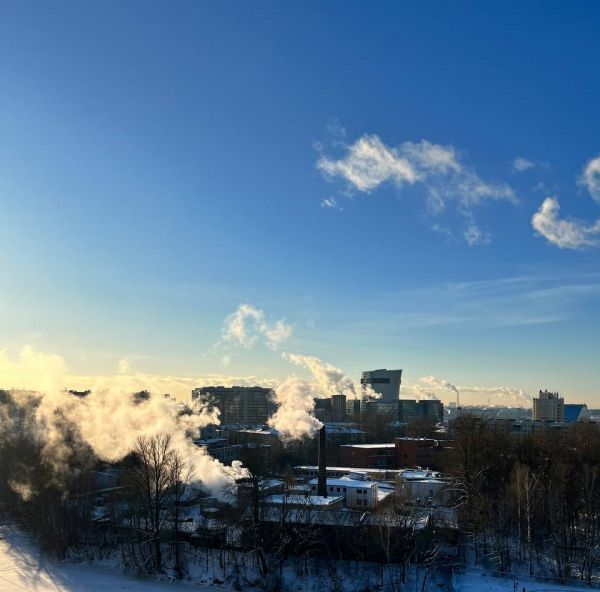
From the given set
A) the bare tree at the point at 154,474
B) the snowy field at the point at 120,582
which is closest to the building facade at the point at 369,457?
the bare tree at the point at 154,474


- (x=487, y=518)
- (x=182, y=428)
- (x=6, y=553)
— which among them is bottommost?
(x=6, y=553)

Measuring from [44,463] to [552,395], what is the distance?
18647 centimetres

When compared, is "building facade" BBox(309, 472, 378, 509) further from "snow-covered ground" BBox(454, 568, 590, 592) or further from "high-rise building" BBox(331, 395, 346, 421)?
"high-rise building" BBox(331, 395, 346, 421)

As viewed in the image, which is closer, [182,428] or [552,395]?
[182,428]

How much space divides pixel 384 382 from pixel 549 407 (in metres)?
65.6

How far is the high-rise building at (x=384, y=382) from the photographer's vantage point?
160 meters

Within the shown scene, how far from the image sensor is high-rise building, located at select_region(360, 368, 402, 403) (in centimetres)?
16012

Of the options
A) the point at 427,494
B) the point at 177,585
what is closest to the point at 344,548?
the point at 177,585

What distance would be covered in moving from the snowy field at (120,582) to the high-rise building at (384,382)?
128m

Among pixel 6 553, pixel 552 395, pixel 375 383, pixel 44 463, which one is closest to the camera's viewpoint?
pixel 6 553

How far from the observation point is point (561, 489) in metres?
37.4

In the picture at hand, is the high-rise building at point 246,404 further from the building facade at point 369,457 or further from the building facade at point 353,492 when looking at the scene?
the building facade at point 353,492

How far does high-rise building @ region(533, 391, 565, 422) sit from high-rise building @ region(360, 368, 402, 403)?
2261 inches

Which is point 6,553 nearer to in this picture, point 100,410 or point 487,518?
point 100,410
